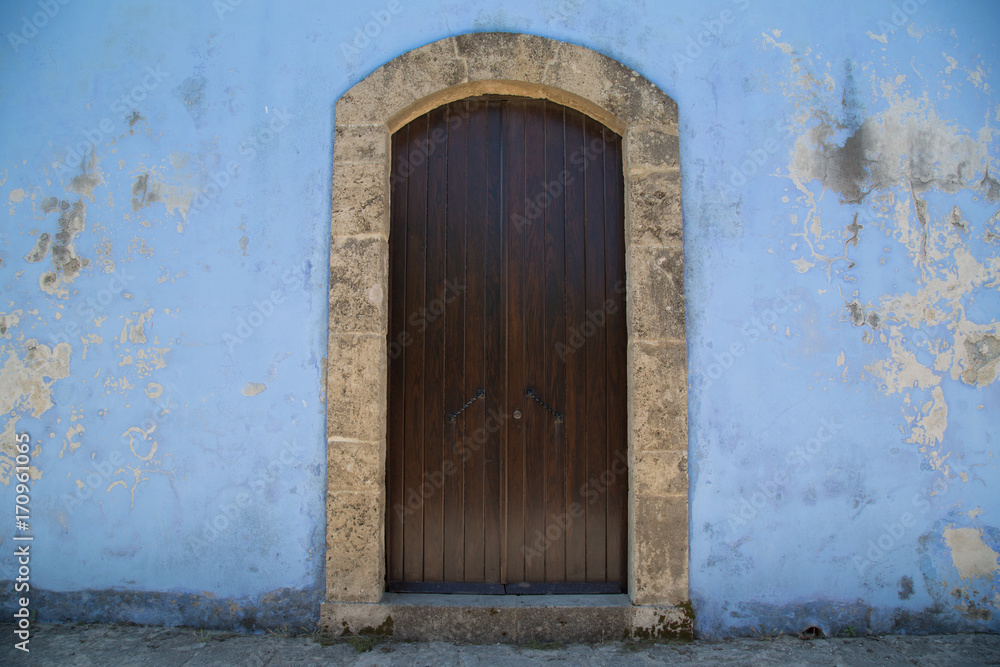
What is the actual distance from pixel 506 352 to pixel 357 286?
814 millimetres

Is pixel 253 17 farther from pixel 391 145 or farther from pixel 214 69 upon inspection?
pixel 391 145

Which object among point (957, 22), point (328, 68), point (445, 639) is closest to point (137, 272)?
point (328, 68)

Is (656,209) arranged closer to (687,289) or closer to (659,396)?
(687,289)

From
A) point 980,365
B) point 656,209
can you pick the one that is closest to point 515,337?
point 656,209

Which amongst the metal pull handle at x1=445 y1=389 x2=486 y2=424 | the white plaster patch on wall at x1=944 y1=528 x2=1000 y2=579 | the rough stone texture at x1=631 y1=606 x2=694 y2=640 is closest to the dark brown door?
the metal pull handle at x1=445 y1=389 x2=486 y2=424

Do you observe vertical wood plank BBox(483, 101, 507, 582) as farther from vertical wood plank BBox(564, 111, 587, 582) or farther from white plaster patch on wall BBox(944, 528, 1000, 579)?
white plaster patch on wall BBox(944, 528, 1000, 579)

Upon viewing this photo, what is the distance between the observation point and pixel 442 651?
246 cm

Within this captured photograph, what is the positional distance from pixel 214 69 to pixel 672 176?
2400 mm

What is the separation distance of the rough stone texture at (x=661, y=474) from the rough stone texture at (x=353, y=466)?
125 centimetres

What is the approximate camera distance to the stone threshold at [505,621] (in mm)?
2549

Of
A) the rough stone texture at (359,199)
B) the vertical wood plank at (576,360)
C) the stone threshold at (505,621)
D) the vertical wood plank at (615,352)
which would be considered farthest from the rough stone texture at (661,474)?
the rough stone texture at (359,199)

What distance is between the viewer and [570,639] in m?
2.54

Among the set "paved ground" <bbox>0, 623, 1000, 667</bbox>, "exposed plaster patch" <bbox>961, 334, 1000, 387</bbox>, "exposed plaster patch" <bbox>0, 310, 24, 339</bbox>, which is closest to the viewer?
"paved ground" <bbox>0, 623, 1000, 667</bbox>

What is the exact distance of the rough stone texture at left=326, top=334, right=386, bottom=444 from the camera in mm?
2623
